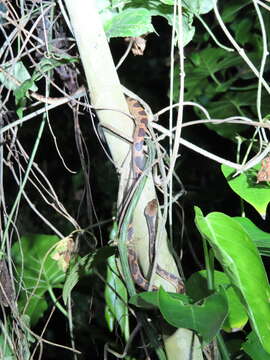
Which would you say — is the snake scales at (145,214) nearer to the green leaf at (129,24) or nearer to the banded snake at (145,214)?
the banded snake at (145,214)

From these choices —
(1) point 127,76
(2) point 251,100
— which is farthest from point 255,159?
(1) point 127,76

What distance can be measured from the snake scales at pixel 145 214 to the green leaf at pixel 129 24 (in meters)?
0.12

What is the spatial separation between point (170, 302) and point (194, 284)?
0.72 feet

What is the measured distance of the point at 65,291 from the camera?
0.95 meters

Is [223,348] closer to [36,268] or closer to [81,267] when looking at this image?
[81,267]

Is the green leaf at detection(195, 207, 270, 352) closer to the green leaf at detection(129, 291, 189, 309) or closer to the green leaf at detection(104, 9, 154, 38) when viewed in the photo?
the green leaf at detection(129, 291, 189, 309)

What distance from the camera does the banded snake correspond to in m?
0.75

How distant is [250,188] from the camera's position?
0.79 metres

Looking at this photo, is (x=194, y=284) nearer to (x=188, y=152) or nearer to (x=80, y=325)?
(x=80, y=325)

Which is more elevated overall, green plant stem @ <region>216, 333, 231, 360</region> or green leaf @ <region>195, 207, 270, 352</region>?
green leaf @ <region>195, 207, 270, 352</region>

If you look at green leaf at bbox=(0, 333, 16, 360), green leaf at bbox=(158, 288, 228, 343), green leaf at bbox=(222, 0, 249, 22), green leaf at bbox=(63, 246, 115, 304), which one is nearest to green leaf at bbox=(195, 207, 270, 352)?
green leaf at bbox=(158, 288, 228, 343)

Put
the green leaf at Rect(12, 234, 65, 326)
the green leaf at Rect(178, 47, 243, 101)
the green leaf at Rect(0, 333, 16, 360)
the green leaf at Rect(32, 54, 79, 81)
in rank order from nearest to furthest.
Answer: the green leaf at Rect(32, 54, 79, 81)
the green leaf at Rect(0, 333, 16, 360)
the green leaf at Rect(12, 234, 65, 326)
the green leaf at Rect(178, 47, 243, 101)

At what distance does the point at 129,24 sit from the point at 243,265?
1.46 ft

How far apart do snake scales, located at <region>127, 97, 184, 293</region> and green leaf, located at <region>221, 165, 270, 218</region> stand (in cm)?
14
